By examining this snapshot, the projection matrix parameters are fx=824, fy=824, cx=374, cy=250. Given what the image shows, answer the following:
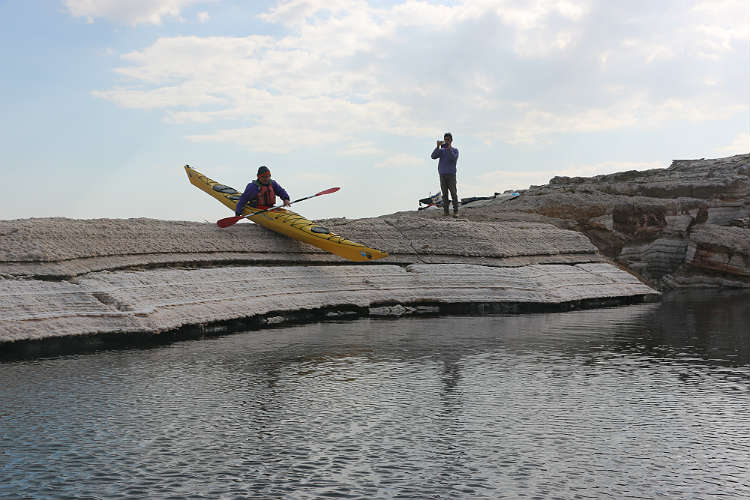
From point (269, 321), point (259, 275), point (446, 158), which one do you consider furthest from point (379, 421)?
point (446, 158)

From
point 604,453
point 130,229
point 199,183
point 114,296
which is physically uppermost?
point 199,183

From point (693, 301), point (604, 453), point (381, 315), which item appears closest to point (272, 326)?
point (381, 315)

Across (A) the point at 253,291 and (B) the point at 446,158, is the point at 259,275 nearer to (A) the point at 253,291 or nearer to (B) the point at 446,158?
(A) the point at 253,291

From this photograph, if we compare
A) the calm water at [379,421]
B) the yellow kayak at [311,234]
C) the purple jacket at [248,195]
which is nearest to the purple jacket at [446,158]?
the yellow kayak at [311,234]

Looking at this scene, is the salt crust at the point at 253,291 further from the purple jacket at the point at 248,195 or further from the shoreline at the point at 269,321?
the purple jacket at the point at 248,195

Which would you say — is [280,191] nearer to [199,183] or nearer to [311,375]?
[199,183]

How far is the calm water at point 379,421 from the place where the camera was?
603 centimetres

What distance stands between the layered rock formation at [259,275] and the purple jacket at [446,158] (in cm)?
145

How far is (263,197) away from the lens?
64.3 feet

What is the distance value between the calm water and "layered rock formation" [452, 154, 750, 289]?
17643 mm

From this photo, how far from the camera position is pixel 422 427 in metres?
7.63

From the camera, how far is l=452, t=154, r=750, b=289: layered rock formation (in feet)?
103

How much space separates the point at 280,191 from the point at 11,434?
42.7ft

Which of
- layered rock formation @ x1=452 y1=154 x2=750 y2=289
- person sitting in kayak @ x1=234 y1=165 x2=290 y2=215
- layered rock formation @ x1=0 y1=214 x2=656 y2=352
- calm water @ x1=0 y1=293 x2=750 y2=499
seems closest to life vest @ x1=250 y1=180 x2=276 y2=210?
person sitting in kayak @ x1=234 y1=165 x2=290 y2=215
